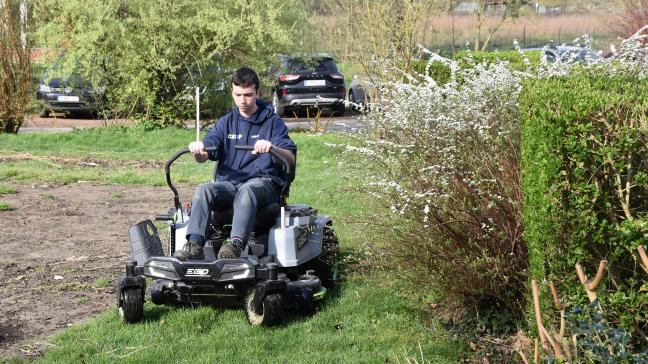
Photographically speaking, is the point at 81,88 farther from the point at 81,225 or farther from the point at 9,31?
the point at 81,225

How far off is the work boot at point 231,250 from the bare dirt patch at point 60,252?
3.50 ft

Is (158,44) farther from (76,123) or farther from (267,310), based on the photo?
(267,310)

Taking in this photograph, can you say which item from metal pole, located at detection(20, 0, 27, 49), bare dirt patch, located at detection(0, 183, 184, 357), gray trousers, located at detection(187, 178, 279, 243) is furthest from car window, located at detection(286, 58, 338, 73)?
gray trousers, located at detection(187, 178, 279, 243)

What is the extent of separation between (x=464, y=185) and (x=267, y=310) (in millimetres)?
1416

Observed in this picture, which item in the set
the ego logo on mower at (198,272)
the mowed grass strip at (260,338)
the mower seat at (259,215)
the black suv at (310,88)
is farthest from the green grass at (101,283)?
the black suv at (310,88)

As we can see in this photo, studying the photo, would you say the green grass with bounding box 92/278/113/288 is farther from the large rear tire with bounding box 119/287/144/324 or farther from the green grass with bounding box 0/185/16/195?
the green grass with bounding box 0/185/16/195

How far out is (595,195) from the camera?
421 cm

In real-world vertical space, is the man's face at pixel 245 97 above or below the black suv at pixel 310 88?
above

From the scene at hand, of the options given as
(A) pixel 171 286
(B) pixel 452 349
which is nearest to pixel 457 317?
(B) pixel 452 349

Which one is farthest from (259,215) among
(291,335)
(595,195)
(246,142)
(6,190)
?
(6,190)

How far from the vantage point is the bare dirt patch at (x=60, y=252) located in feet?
21.2

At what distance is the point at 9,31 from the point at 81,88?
Answer: 6.47 ft

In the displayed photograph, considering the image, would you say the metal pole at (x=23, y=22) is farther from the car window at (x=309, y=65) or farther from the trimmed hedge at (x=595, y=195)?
the trimmed hedge at (x=595, y=195)

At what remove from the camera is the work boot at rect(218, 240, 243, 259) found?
245 inches
